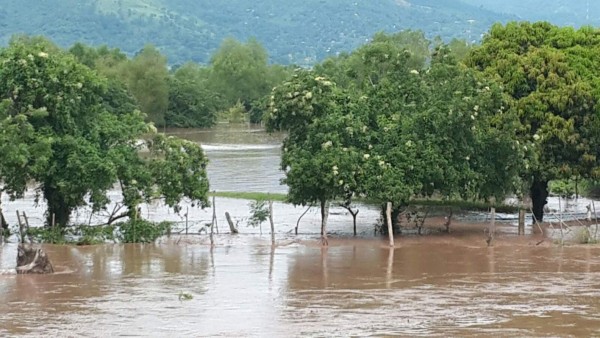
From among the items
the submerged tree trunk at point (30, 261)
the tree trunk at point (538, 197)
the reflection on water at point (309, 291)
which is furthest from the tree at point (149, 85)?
the submerged tree trunk at point (30, 261)

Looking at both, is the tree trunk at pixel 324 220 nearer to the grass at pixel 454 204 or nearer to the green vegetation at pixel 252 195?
the grass at pixel 454 204

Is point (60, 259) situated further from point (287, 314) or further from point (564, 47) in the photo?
point (564, 47)

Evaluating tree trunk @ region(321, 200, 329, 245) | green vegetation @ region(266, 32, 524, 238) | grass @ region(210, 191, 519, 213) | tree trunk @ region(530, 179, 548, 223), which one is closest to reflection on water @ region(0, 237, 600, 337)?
tree trunk @ region(321, 200, 329, 245)

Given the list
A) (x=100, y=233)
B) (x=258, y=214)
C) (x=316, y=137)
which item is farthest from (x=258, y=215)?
(x=100, y=233)

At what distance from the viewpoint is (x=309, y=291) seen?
25.5 metres

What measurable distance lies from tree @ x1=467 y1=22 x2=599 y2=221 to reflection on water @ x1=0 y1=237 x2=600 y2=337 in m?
4.76

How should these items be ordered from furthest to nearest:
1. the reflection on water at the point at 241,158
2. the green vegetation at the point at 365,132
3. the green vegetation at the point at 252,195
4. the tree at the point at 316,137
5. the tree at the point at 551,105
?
the reflection on water at the point at 241,158 < the green vegetation at the point at 252,195 < the tree at the point at 551,105 < the tree at the point at 316,137 < the green vegetation at the point at 365,132

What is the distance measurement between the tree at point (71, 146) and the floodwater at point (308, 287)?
1.89 meters

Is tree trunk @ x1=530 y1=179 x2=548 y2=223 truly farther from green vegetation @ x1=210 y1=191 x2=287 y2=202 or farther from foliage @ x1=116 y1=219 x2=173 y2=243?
foliage @ x1=116 y1=219 x2=173 y2=243

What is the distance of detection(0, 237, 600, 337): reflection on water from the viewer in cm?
2150

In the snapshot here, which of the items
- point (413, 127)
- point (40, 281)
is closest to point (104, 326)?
point (40, 281)

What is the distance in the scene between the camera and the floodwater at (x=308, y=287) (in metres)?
21.5

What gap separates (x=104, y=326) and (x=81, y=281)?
18.2ft

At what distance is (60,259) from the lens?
2997cm
